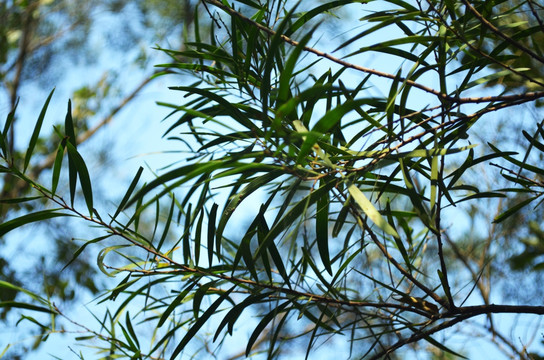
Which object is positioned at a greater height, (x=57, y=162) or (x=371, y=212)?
(x=57, y=162)

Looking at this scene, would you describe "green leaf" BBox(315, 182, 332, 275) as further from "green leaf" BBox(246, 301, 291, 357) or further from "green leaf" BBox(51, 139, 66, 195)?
"green leaf" BBox(51, 139, 66, 195)

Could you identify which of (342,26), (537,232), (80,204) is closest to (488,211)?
(537,232)

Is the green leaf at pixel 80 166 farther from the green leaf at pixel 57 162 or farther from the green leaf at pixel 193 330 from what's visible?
the green leaf at pixel 193 330

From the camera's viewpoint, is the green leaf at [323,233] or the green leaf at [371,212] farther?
the green leaf at [323,233]

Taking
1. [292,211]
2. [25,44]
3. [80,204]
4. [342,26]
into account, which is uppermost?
[25,44]

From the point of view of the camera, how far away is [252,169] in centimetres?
36

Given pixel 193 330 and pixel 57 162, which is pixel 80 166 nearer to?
pixel 57 162

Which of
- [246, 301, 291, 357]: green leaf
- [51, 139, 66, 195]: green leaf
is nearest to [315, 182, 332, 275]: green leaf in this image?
[246, 301, 291, 357]: green leaf

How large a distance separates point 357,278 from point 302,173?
4.28ft

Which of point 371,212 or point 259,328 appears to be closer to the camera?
point 371,212

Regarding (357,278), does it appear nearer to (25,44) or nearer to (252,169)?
(252,169)

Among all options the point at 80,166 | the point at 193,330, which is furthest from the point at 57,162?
the point at 193,330

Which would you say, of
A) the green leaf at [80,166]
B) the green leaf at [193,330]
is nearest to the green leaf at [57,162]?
the green leaf at [80,166]

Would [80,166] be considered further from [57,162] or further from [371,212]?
[371,212]
